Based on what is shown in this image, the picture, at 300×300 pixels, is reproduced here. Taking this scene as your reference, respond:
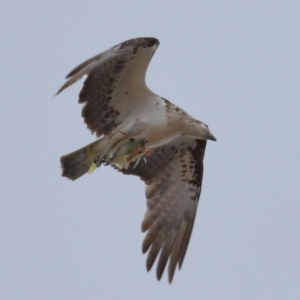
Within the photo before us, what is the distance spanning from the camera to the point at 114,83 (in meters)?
11.9

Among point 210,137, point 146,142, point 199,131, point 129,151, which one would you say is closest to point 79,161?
point 129,151

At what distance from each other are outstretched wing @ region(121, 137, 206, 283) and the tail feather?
1037 mm

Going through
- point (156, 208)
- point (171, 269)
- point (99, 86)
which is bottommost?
point (171, 269)

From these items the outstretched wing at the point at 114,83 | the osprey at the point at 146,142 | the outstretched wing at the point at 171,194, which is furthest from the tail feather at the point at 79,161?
the outstretched wing at the point at 171,194

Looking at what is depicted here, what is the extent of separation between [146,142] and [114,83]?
856 mm

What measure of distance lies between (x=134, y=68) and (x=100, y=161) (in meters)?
1.30

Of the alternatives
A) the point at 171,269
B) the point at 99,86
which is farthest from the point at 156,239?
the point at 99,86

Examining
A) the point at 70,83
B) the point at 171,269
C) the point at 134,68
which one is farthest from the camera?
the point at 171,269

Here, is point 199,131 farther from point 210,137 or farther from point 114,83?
point 114,83

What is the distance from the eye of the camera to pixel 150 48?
11297 millimetres

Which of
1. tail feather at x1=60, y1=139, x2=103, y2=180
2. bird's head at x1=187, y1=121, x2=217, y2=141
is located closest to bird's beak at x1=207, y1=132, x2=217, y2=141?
bird's head at x1=187, y1=121, x2=217, y2=141

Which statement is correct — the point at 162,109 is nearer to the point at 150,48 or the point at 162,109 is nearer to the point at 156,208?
the point at 150,48

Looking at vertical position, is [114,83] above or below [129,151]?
above

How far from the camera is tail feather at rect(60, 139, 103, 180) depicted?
39.7 feet
